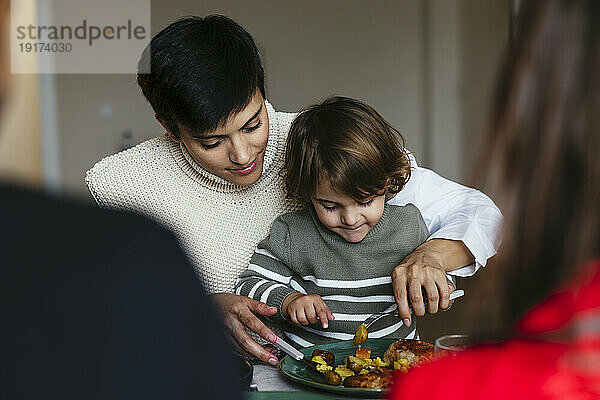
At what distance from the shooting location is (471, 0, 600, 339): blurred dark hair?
0.39m

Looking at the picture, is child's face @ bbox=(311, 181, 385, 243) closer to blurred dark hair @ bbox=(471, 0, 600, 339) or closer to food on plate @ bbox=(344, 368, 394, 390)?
food on plate @ bbox=(344, 368, 394, 390)

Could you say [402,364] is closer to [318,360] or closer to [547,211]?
[318,360]

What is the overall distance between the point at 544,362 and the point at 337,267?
3.86ft

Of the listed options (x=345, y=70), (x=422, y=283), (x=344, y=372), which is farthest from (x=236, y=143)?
(x=345, y=70)

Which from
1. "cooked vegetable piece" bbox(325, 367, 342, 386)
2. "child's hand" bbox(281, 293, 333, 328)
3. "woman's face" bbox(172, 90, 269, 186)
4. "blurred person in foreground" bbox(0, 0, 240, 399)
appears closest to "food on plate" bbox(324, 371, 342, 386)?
"cooked vegetable piece" bbox(325, 367, 342, 386)

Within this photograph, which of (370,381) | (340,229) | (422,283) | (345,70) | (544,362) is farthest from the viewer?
(345,70)

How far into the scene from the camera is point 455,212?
62.9 inches

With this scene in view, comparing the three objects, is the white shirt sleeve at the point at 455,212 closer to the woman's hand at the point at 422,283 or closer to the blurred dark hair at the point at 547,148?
the woman's hand at the point at 422,283

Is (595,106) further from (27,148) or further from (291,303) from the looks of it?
(27,148)

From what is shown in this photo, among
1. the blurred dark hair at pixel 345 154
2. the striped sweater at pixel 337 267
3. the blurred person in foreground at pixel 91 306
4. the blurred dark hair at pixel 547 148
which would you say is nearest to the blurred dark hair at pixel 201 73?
the blurred dark hair at pixel 345 154

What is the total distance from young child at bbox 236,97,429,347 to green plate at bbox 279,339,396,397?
8.2 inches

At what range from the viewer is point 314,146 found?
5.04ft

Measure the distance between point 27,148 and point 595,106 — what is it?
10.5 feet

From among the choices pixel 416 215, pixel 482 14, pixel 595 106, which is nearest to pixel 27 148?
pixel 416 215
